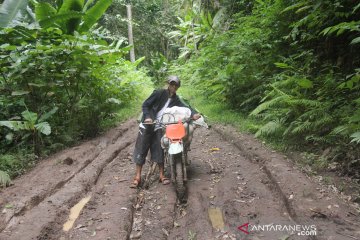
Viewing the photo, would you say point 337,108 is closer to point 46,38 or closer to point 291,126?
point 291,126

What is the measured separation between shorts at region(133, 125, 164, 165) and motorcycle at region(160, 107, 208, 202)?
12.1 inches

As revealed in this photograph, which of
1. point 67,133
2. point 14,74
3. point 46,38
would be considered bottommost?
point 67,133

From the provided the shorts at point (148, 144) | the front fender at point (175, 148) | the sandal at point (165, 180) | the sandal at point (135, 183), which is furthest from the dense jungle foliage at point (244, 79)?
the sandal at point (165, 180)

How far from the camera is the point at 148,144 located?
5.13m

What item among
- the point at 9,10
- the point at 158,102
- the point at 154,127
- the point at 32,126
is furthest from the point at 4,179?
the point at 9,10

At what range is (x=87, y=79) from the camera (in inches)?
282

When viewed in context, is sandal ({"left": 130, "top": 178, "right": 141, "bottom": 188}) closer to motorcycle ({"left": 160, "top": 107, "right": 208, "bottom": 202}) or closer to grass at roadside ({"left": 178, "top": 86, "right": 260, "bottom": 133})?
motorcycle ({"left": 160, "top": 107, "right": 208, "bottom": 202})

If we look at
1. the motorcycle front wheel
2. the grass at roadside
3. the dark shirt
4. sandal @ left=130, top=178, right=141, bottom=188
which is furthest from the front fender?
the grass at roadside

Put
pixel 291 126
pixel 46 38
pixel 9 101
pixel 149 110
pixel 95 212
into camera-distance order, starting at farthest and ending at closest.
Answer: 1. pixel 46 38
2. pixel 9 101
3. pixel 291 126
4. pixel 149 110
5. pixel 95 212

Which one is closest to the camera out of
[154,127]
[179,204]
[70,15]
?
[179,204]

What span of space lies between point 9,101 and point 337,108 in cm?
581

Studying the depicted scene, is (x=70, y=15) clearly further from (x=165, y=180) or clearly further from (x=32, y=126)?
(x=165, y=180)

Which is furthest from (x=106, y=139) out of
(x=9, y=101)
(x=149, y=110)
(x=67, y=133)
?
(x=149, y=110)

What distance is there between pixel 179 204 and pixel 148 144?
3.81ft
